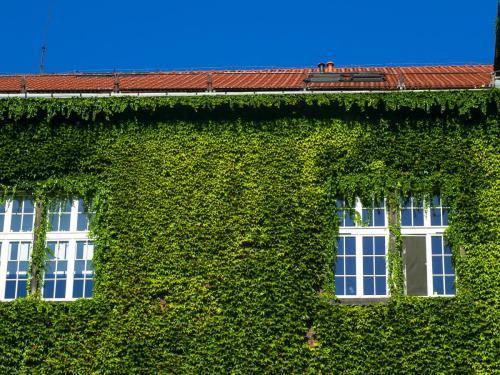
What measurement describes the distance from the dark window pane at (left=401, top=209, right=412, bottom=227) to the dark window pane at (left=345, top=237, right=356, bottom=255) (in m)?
0.99

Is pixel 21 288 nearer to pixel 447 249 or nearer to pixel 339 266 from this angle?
pixel 339 266

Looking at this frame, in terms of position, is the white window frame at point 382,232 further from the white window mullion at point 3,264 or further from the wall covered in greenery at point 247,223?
the white window mullion at point 3,264

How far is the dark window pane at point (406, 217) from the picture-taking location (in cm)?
1370

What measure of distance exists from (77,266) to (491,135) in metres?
8.17

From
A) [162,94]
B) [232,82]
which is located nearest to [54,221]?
[162,94]

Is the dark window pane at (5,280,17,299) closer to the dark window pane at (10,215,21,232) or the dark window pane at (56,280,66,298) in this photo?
the dark window pane at (56,280,66,298)

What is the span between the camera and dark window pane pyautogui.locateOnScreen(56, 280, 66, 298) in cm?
1372

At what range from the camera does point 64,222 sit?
1414 cm

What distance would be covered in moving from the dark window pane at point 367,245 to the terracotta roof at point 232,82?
9.71 feet

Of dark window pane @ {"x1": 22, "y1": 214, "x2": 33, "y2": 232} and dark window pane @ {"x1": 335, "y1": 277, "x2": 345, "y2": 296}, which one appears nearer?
dark window pane @ {"x1": 335, "y1": 277, "x2": 345, "y2": 296}

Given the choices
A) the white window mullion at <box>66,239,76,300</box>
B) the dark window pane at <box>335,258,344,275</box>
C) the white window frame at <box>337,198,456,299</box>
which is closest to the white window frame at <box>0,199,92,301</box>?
the white window mullion at <box>66,239,76,300</box>

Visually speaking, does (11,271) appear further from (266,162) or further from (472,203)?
(472,203)

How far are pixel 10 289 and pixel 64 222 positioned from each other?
Answer: 1.60m

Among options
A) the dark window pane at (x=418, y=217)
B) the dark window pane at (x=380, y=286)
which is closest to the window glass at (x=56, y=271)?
the dark window pane at (x=380, y=286)
